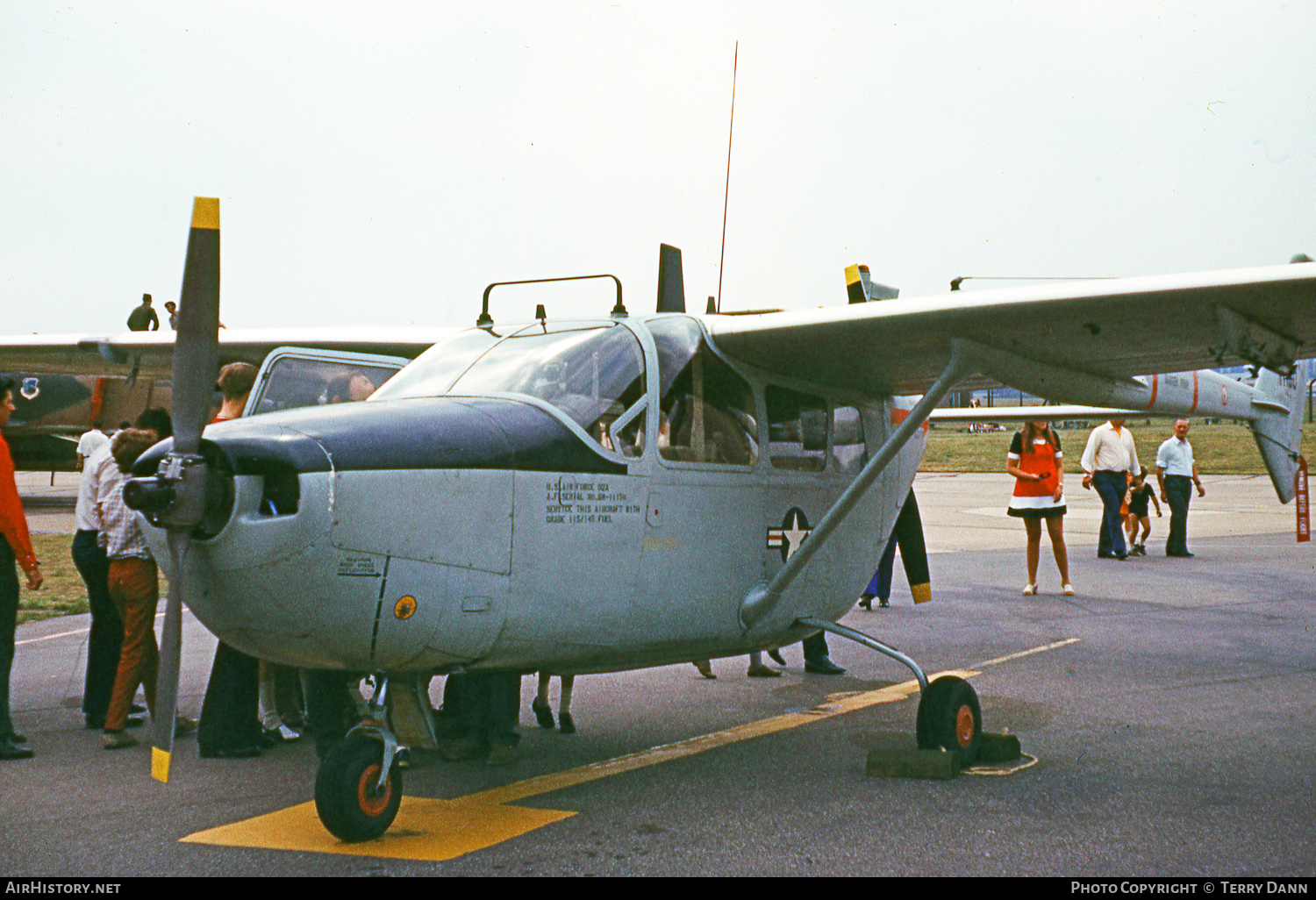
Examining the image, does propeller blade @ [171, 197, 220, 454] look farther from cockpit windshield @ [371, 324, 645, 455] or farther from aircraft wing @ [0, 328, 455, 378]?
aircraft wing @ [0, 328, 455, 378]

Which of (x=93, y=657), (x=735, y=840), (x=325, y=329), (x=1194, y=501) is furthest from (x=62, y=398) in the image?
(x=1194, y=501)

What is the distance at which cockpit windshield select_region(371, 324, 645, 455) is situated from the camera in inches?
179

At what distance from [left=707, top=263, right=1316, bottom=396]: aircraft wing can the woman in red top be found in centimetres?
569

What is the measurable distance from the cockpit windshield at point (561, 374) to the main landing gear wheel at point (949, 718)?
5.97 feet

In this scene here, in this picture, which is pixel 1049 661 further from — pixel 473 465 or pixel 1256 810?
pixel 473 465

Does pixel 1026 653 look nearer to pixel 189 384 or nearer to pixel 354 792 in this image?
pixel 354 792

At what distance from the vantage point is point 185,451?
3502 millimetres

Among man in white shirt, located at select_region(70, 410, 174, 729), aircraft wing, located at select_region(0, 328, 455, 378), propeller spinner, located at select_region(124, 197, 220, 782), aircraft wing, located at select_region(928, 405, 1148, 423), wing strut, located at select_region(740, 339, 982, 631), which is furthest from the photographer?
→ aircraft wing, located at select_region(928, 405, 1148, 423)

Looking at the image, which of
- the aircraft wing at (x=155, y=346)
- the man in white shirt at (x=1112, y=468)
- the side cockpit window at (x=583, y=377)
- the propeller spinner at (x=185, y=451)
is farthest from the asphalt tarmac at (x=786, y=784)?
the man in white shirt at (x=1112, y=468)

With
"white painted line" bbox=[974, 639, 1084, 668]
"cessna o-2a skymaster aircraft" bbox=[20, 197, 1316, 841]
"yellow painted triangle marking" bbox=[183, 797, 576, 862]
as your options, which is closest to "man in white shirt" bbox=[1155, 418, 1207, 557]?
"white painted line" bbox=[974, 639, 1084, 668]

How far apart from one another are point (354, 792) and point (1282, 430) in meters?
8.76

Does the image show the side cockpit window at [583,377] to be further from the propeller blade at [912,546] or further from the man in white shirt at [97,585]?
the propeller blade at [912,546]

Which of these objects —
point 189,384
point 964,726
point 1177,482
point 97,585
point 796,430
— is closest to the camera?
point 189,384

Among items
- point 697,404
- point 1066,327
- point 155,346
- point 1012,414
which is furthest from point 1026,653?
point 155,346
